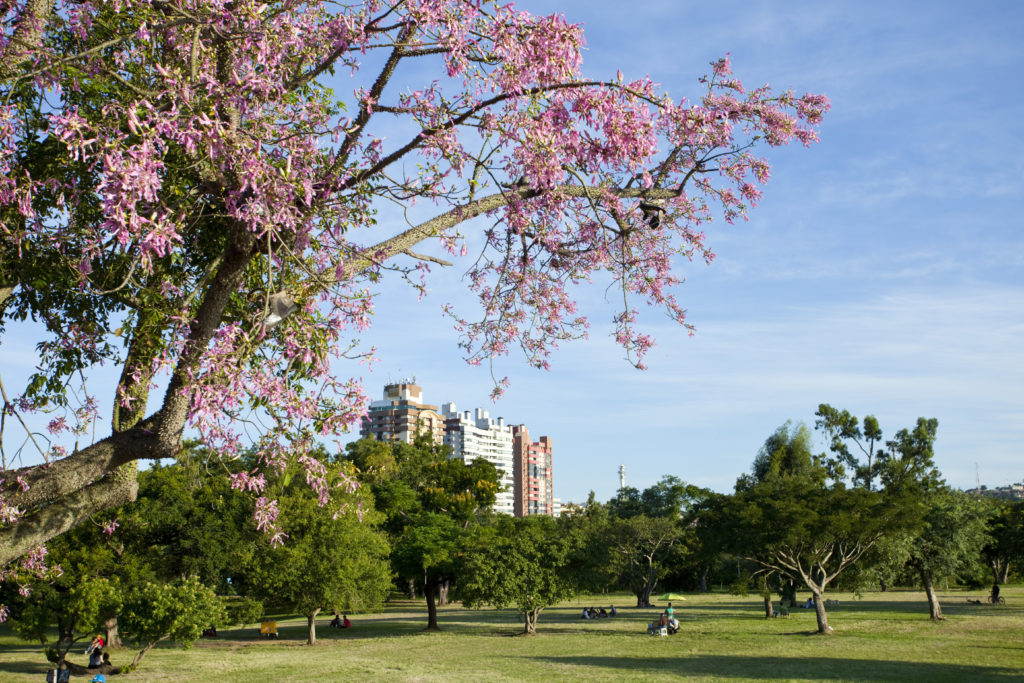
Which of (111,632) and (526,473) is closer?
(111,632)

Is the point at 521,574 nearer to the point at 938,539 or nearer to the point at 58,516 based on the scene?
the point at 938,539

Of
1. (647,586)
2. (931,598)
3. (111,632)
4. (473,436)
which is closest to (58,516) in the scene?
(111,632)

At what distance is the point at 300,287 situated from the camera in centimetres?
557

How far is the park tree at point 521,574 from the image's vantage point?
37.7m

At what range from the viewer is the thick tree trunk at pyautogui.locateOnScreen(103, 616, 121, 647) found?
3466 centimetres

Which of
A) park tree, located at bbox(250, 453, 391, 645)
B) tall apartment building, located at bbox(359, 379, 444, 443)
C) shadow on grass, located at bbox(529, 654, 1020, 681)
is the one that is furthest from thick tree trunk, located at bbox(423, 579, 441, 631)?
tall apartment building, located at bbox(359, 379, 444, 443)

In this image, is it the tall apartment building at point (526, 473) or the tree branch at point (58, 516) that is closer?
the tree branch at point (58, 516)

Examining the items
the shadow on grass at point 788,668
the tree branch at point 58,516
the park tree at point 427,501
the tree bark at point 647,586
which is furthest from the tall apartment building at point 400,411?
the tree branch at point 58,516

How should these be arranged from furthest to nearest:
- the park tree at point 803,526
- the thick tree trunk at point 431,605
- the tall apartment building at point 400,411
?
the tall apartment building at point 400,411 → the thick tree trunk at point 431,605 → the park tree at point 803,526

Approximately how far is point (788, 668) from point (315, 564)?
21650 millimetres

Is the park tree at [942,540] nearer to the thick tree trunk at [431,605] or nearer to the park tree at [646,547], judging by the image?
the park tree at [646,547]

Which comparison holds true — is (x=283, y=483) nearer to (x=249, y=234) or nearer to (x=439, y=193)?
(x=249, y=234)

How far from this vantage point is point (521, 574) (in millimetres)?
38281

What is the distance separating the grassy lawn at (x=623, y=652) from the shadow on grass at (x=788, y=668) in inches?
1.3
